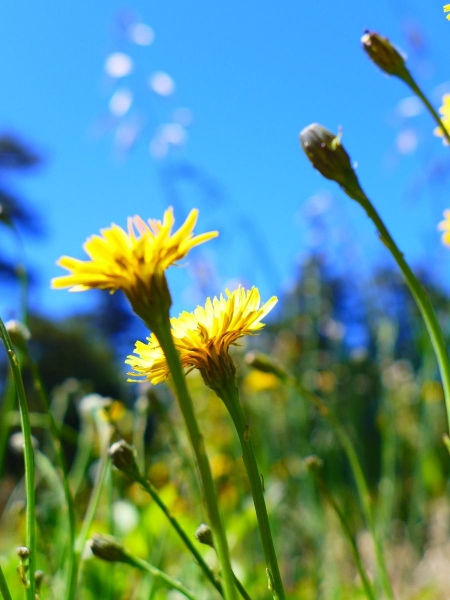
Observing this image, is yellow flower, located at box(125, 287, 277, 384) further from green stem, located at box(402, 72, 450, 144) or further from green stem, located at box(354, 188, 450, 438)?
green stem, located at box(402, 72, 450, 144)

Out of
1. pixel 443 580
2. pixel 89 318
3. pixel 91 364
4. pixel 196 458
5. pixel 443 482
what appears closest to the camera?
pixel 196 458

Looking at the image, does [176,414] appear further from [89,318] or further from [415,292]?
[89,318]

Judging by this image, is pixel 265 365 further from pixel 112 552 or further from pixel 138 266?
pixel 138 266

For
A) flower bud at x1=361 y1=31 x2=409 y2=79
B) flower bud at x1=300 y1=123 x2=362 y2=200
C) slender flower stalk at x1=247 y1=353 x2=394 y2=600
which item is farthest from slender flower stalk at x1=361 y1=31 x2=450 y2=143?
slender flower stalk at x1=247 y1=353 x2=394 y2=600

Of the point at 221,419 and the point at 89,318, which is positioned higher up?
the point at 89,318

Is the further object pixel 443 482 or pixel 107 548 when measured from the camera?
pixel 443 482

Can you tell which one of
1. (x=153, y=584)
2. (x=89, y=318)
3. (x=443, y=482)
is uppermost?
(x=89, y=318)

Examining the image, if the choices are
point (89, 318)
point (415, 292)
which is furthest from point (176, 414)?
point (89, 318)

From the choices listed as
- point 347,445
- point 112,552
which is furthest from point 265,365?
point 112,552

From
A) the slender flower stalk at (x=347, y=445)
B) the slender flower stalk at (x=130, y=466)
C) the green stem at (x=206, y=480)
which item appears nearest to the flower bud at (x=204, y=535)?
the slender flower stalk at (x=130, y=466)
